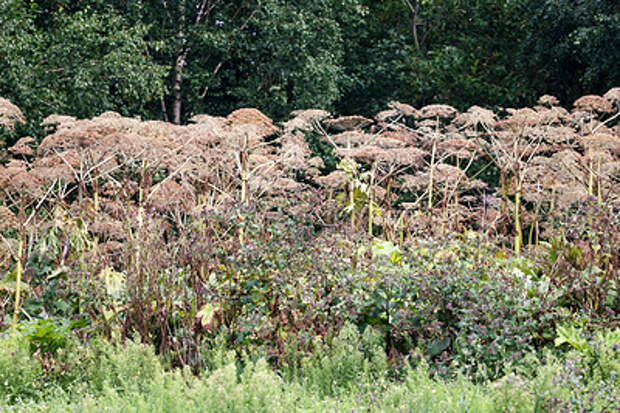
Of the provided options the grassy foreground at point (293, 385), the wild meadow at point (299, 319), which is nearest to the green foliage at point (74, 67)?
the wild meadow at point (299, 319)

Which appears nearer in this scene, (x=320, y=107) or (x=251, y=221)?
(x=251, y=221)

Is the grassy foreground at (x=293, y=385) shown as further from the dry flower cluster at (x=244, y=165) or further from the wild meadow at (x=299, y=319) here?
the dry flower cluster at (x=244, y=165)

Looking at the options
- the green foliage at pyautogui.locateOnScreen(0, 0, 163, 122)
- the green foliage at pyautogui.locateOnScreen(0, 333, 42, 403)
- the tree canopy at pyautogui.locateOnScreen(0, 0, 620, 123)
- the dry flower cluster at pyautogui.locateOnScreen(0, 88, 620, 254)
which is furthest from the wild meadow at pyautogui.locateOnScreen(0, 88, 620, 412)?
the tree canopy at pyautogui.locateOnScreen(0, 0, 620, 123)

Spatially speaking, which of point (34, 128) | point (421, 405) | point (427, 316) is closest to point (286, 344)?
point (427, 316)

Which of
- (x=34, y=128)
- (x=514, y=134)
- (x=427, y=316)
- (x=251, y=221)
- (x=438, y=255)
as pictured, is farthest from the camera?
(x=34, y=128)

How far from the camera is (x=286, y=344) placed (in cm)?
414

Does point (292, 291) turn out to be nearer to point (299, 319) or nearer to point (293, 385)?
point (299, 319)

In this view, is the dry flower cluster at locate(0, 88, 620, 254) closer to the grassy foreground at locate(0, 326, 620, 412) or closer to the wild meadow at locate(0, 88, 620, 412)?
the wild meadow at locate(0, 88, 620, 412)

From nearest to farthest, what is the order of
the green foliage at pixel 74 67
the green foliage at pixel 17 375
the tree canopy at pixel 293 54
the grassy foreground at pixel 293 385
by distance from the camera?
the grassy foreground at pixel 293 385, the green foliage at pixel 17 375, the green foliage at pixel 74 67, the tree canopy at pixel 293 54

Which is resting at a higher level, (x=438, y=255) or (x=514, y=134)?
(x=514, y=134)

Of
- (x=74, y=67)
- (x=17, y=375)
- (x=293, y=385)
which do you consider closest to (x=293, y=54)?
(x=74, y=67)

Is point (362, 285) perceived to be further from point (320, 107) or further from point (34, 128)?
point (320, 107)

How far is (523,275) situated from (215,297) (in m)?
2.23

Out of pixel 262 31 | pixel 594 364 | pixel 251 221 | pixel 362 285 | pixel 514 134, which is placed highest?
pixel 262 31
